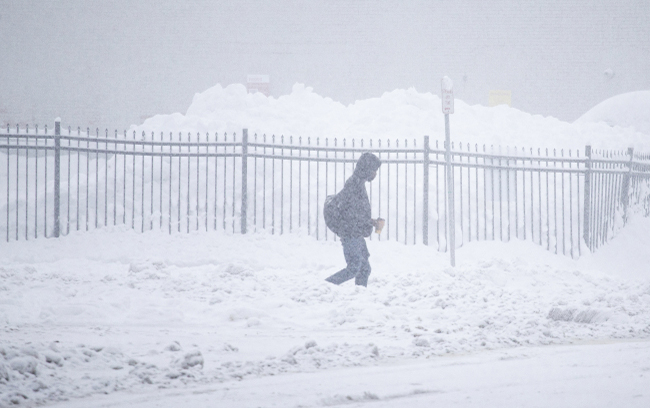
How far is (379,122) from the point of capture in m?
17.6

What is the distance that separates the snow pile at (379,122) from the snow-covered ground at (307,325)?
3963 millimetres

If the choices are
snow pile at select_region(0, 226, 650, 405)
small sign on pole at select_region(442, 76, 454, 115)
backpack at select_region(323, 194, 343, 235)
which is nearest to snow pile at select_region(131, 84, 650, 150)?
snow pile at select_region(0, 226, 650, 405)

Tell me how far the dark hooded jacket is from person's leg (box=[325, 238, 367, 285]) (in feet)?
0.25

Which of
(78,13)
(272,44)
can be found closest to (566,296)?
(272,44)

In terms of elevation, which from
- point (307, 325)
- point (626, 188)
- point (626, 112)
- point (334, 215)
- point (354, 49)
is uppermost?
point (354, 49)

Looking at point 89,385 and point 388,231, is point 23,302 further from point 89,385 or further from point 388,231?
point 388,231

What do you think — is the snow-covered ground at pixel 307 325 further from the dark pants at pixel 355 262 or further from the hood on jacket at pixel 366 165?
the hood on jacket at pixel 366 165

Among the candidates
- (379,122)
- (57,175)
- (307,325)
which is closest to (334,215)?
(307,325)

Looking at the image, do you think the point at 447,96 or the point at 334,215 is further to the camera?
the point at 447,96

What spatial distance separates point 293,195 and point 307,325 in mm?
6376

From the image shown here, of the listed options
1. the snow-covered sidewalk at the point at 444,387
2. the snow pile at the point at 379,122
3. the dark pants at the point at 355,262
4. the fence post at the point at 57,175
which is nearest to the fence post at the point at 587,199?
the snow pile at the point at 379,122

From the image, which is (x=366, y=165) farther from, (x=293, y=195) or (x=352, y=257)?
(x=293, y=195)

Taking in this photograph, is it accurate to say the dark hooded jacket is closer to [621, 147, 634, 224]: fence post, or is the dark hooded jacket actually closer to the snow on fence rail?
the snow on fence rail

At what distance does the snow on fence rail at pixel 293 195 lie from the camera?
1305 centimetres
